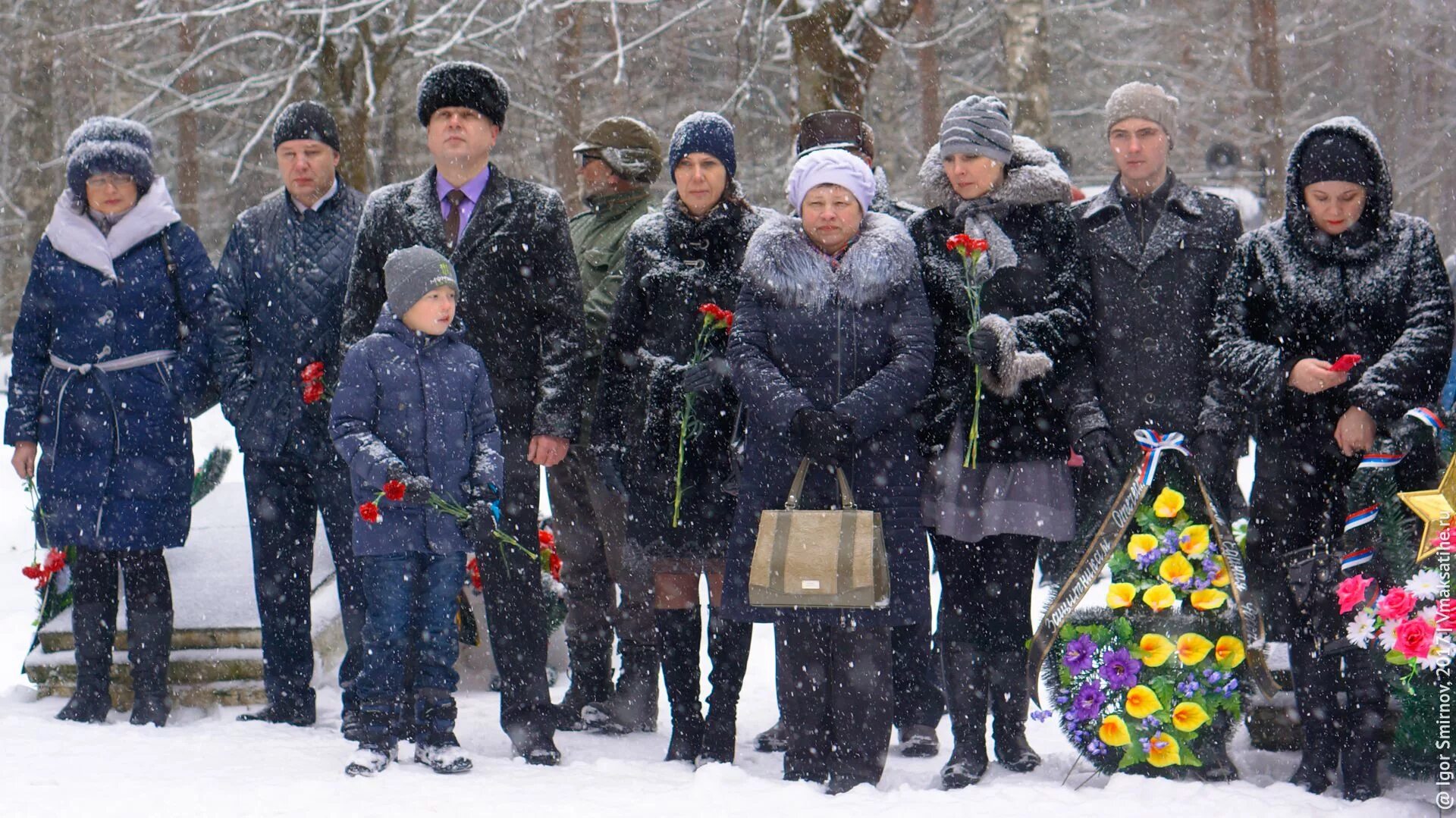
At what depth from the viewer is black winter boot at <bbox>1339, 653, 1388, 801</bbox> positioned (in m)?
4.43

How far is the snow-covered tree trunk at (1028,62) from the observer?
11.9 m

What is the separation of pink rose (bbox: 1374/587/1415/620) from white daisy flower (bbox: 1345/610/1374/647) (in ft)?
0.23

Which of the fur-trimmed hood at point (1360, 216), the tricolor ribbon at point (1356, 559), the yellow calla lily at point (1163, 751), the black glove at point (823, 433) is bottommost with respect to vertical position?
the yellow calla lily at point (1163, 751)

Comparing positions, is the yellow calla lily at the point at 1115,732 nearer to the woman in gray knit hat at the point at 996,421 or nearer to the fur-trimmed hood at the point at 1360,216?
the woman in gray knit hat at the point at 996,421

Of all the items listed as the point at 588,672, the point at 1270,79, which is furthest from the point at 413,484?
the point at 1270,79

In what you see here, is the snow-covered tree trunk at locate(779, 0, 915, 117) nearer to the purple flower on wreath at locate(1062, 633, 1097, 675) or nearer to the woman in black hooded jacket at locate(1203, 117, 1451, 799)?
the woman in black hooded jacket at locate(1203, 117, 1451, 799)

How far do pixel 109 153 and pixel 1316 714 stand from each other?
4.70m

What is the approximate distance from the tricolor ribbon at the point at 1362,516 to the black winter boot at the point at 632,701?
8.16 ft

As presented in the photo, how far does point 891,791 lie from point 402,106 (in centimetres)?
1810

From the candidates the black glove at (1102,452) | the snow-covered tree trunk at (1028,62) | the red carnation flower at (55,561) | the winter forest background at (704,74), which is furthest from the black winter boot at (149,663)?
the snow-covered tree trunk at (1028,62)

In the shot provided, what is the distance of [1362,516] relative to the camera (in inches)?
176

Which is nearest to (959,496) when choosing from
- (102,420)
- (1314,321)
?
(1314,321)

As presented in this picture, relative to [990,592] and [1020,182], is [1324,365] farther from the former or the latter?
[990,592]

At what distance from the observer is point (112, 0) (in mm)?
18812
